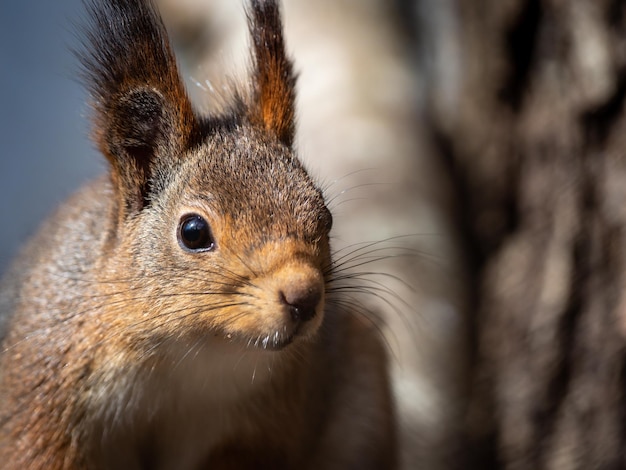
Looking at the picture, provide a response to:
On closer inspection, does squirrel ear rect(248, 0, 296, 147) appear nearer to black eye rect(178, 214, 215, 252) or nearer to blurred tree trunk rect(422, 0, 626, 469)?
black eye rect(178, 214, 215, 252)

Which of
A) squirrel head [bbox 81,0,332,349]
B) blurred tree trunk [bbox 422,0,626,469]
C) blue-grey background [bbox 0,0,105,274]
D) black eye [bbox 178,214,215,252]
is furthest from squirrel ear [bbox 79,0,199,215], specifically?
blue-grey background [bbox 0,0,105,274]

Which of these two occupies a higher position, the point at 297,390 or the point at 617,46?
the point at 617,46

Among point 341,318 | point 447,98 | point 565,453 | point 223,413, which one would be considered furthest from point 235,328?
point 447,98

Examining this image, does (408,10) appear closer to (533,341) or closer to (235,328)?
(533,341)

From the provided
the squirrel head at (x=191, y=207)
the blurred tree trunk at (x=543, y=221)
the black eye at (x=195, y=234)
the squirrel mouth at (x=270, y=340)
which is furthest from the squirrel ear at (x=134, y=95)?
the blurred tree trunk at (x=543, y=221)

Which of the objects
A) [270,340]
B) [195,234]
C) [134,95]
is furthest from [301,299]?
[134,95]
